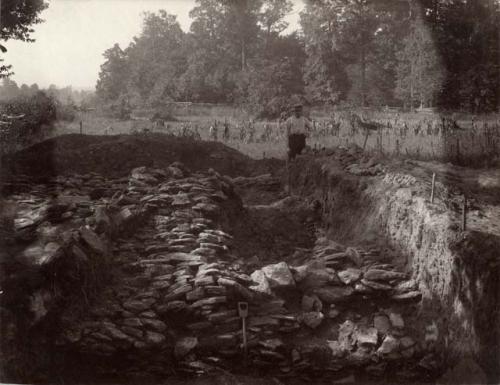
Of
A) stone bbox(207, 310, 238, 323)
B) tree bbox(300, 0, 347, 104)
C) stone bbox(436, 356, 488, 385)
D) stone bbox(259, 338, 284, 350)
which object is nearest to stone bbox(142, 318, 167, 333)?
stone bbox(207, 310, 238, 323)

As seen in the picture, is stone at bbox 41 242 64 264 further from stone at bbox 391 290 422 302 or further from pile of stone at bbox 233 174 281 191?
pile of stone at bbox 233 174 281 191

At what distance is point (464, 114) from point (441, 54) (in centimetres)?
303

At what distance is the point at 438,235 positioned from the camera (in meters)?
6.03

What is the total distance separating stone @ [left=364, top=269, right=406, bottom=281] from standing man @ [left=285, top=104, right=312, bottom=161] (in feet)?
19.0

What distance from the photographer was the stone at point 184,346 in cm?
504

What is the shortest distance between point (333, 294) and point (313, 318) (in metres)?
0.52

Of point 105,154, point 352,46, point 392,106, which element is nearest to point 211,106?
point 105,154

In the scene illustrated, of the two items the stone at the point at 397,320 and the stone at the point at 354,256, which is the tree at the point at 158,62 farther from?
the stone at the point at 397,320

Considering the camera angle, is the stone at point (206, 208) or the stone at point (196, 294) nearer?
the stone at point (196, 294)

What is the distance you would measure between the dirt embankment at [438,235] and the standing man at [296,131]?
1960mm

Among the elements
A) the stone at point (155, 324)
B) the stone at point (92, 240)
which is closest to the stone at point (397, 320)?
the stone at point (155, 324)

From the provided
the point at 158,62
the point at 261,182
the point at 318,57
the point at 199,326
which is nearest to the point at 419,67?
the point at 318,57

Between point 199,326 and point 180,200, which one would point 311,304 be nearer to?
point 199,326

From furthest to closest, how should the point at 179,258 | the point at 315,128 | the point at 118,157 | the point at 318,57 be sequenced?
the point at 315,128 < the point at 318,57 < the point at 118,157 < the point at 179,258
